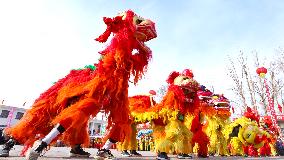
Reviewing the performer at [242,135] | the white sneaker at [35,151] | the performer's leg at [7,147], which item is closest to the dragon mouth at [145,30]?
the white sneaker at [35,151]

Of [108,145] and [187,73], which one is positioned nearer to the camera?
[108,145]

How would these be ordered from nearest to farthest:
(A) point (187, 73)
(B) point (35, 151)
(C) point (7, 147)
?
(B) point (35, 151)
(C) point (7, 147)
(A) point (187, 73)

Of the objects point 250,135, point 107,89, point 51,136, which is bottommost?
point 51,136

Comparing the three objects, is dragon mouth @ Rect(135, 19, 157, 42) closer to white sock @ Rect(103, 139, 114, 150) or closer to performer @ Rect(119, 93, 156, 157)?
white sock @ Rect(103, 139, 114, 150)

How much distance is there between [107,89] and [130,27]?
0.86 metres

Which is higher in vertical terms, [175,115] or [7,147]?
[175,115]

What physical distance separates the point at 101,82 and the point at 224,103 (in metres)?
5.48

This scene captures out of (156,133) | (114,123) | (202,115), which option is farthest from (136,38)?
(202,115)

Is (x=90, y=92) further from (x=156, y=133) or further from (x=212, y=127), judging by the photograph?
(x=212, y=127)

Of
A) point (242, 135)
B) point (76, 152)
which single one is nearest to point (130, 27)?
point (76, 152)

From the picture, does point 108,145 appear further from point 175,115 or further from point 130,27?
point 175,115

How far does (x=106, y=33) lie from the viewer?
4.00m

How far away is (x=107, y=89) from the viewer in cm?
359

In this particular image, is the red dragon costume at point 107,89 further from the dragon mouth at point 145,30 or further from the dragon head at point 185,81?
the dragon head at point 185,81
